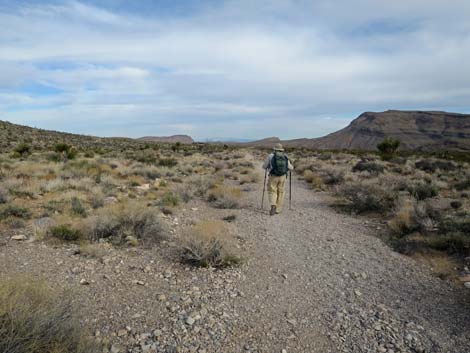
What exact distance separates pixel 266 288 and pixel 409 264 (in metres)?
3.04

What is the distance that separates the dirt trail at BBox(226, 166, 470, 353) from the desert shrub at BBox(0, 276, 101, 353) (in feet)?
6.54

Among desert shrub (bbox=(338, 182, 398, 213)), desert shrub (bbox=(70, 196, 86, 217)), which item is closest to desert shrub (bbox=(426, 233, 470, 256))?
desert shrub (bbox=(338, 182, 398, 213))

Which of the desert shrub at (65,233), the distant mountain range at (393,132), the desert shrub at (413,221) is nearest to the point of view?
the desert shrub at (65,233)

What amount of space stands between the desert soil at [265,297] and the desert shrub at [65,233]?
0.38 metres

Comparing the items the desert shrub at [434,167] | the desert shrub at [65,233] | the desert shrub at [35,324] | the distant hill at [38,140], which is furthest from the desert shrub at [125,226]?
the distant hill at [38,140]

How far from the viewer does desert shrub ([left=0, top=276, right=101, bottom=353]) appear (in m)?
2.65

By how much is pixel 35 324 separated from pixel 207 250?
3372 millimetres

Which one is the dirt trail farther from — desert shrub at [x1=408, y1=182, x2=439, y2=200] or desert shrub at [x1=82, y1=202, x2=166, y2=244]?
desert shrub at [x1=408, y1=182, x2=439, y2=200]

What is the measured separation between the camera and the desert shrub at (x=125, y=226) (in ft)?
23.0

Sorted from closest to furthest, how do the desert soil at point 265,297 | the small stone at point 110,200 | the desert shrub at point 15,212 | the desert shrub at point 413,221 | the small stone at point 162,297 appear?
the desert soil at point 265,297, the small stone at point 162,297, the desert shrub at point 413,221, the desert shrub at point 15,212, the small stone at point 110,200

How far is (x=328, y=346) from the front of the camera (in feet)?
12.5

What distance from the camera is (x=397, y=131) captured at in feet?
474

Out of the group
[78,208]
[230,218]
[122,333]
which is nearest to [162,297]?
[122,333]

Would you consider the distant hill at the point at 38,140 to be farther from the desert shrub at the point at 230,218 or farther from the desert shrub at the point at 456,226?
the desert shrub at the point at 456,226
